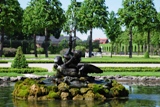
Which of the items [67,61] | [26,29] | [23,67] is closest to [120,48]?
[26,29]

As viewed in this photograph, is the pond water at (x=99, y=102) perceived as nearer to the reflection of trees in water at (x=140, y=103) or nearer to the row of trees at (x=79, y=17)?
the reflection of trees in water at (x=140, y=103)

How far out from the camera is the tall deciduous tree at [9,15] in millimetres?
50812

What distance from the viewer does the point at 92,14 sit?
5750cm

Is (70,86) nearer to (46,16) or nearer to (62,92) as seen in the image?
(62,92)

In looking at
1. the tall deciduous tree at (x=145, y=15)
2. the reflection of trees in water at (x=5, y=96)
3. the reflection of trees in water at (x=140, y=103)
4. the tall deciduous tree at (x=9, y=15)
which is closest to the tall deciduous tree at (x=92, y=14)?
the tall deciduous tree at (x=145, y=15)

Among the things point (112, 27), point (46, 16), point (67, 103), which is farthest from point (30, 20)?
point (67, 103)

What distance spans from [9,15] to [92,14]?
12995 mm

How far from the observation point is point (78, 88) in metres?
15.0

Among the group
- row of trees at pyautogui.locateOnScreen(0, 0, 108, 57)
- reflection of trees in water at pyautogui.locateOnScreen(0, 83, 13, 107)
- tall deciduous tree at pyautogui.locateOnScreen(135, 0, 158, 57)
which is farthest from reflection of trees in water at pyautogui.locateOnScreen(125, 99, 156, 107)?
tall deciduous tree at pyautogui.locateOnScreen(135, 0, 158, 57)

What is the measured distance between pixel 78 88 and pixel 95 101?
1.05m

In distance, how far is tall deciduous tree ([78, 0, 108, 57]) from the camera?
56.9 meters

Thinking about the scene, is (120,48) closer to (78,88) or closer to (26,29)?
(26,29)

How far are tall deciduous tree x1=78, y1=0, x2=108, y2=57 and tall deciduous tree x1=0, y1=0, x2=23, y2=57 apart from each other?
991cm

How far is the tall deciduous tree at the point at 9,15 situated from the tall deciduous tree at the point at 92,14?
9.91 metres
